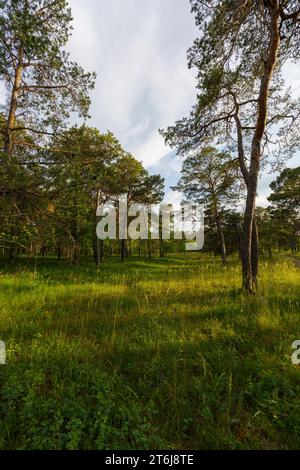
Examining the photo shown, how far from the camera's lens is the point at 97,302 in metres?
5.17

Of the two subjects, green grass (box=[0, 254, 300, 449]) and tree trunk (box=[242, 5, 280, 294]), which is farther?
tree trunk (box=[242, 5, 280, 294])

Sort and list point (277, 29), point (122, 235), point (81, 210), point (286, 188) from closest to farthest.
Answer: point (81, 210), point (277, 29), point (122, 235), point (286, 188)

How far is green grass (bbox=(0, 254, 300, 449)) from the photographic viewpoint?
5.36ft

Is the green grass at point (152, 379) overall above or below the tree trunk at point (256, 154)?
below

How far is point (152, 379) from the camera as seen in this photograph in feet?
7.57

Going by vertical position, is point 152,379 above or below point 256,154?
below

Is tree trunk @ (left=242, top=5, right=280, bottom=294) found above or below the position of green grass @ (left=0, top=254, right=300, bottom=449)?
above

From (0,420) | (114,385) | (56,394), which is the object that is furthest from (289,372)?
(0,420)

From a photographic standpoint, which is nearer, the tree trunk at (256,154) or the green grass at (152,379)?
the green grass at (152,379)

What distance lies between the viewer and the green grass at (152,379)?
1.63 metres

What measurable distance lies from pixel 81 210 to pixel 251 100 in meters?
6.68

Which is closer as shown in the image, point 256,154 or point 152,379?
point 152,379
